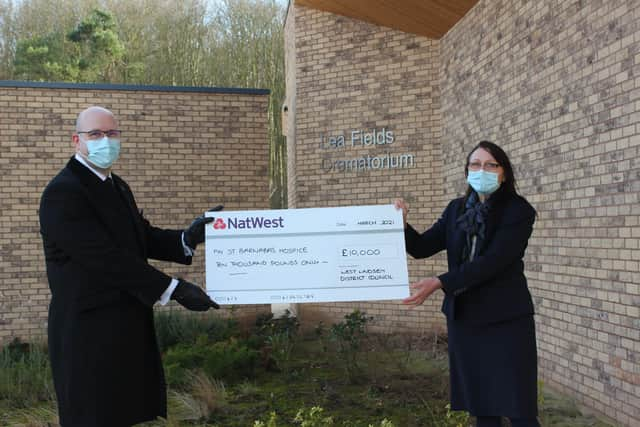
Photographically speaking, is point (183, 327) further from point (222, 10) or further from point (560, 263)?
point (222, 10)

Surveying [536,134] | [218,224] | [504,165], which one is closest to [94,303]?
[218,224]

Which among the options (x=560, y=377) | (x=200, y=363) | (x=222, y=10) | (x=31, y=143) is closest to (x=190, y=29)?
(x=222, y=10)

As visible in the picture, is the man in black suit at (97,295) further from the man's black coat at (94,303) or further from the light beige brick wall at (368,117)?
the light beige brick wall at (368,117)

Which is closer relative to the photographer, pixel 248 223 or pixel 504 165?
pixel 504 165

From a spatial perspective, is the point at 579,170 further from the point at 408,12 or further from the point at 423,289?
the point at 408,12

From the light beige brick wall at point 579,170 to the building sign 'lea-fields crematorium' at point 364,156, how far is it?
6.36 ft

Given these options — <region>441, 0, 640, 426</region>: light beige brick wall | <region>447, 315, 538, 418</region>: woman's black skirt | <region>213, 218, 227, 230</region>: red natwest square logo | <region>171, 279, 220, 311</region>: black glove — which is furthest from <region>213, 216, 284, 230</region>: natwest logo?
<region>441, 0, 640, 426</region>: light beige brick wall

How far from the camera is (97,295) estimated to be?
9.06ft

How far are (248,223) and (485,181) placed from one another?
4.87 feet

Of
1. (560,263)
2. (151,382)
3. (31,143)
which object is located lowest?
(151,382)

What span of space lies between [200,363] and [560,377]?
354 cm

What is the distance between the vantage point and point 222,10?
22.7 metres

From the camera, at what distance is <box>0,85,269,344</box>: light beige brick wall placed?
7973 millimetres

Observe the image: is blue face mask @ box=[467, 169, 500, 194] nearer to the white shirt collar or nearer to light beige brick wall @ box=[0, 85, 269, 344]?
the white shirt collar
